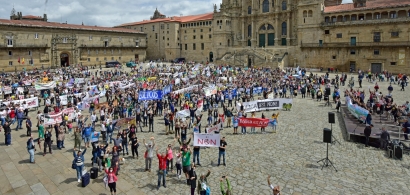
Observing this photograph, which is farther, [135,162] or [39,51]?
[39,51]

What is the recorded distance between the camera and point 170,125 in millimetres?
20234

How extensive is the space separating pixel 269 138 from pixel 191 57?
224 ft

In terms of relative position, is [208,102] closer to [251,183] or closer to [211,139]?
[211,139]

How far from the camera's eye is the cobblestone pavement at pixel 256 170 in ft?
37.4

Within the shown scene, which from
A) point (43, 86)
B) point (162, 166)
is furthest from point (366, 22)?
point (162, 166)

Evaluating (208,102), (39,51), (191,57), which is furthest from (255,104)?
(191,57)

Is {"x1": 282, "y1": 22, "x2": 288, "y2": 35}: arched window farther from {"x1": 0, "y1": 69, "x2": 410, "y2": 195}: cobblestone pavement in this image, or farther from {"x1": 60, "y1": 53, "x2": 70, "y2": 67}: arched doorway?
{"x1": 0, "y1": 69, "x2": 410, "y2": 195}: cobblestone pavement

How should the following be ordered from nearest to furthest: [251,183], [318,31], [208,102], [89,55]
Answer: [251,183]
[208,102]
[318,31]
[89,55]

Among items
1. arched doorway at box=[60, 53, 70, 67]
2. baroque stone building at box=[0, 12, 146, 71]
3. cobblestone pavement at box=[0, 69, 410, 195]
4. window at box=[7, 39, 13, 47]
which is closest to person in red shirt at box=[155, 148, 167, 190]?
cobblestone pavement at box=[0, 69, 410, 195]

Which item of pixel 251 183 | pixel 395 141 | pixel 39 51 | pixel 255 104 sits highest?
pixel 39 51

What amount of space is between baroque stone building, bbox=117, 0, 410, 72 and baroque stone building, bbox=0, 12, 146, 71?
1420 centimetres

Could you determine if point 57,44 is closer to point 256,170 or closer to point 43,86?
point 43,86

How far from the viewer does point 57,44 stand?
200 feet

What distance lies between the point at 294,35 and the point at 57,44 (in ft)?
173
